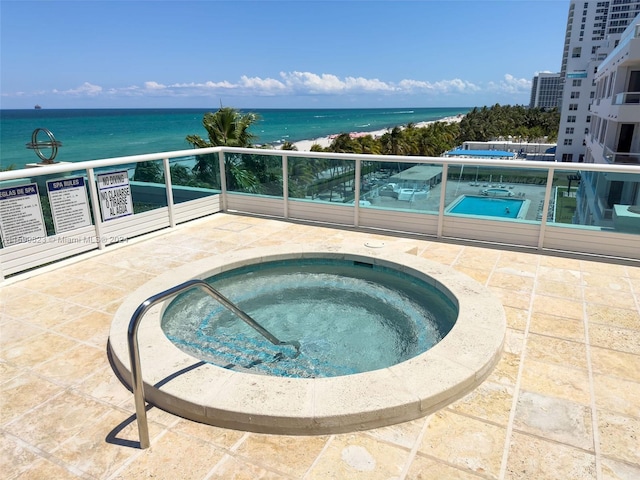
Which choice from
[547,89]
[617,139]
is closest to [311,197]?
[617,139]

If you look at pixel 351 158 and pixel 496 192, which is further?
pixel 351 158

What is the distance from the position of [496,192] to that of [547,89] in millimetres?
191545

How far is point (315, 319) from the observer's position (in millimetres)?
4492

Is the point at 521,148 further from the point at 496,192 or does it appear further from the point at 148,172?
the point at 148,172

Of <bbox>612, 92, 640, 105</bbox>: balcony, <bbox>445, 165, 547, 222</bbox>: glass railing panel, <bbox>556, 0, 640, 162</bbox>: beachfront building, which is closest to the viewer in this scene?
<bbox>445, 165, 547, 222</bbox>: glass railing panel

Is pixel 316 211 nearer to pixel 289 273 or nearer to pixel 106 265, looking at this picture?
pixel 289 273

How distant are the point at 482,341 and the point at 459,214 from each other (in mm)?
3326

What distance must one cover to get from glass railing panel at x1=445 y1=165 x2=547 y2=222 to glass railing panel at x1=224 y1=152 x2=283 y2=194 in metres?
2.97

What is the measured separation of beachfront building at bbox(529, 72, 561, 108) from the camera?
162812 mm

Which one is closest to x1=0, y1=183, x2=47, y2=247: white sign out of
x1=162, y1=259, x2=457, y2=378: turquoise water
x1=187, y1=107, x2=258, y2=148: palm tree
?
x1=162, y1=259, x2=457, y2=378: turquoise water

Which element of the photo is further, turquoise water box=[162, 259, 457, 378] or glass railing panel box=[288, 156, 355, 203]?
glass railing panel box=[288, 156, 355, 203]

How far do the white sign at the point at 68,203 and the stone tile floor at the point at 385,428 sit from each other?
114 cm

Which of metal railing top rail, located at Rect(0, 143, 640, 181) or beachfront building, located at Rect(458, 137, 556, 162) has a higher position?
metal railing top rail, located at Rect(0, 143, 640, 181)

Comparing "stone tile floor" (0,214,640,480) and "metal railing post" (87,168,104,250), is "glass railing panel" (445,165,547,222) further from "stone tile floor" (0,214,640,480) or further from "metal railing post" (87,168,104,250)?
"metal railing post" (87,168,104,250)
